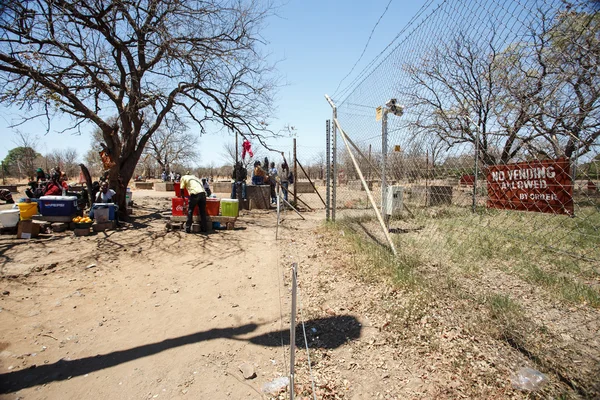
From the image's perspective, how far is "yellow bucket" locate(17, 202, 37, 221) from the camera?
768 cm

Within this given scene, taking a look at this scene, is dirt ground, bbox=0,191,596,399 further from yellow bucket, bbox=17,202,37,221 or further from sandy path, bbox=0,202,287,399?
yellow bucket, bbox=17,202,37,221

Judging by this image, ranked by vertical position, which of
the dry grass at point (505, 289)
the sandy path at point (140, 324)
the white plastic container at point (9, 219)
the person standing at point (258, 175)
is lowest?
the sandy path at point (140, 324)

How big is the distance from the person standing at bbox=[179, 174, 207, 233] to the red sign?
6.59 metres

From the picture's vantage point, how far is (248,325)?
3508mm

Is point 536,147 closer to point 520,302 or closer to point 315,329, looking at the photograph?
point 520,302

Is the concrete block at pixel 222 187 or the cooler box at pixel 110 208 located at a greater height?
the concrete block at pixel 222 187

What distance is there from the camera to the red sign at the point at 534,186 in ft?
7.89

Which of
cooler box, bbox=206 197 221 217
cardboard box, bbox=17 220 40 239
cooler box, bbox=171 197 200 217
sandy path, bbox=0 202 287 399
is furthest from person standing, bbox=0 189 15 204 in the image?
cooler box, bbox=206 197 221 217

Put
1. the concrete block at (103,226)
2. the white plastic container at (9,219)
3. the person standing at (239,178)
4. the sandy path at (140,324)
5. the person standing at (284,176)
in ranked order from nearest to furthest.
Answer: the sandy path at (140,324) < the white plastic container at (9,219) < the concrete block at (103,226) < the person standing at (239,178) < the person standing at (284,176)

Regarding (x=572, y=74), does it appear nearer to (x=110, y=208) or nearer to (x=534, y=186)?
(x=534, y=186)

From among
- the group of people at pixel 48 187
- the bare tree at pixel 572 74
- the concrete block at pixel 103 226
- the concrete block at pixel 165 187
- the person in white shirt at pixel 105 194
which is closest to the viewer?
the bare tree at pixel 572 74

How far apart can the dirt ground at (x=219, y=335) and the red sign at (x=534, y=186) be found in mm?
1174

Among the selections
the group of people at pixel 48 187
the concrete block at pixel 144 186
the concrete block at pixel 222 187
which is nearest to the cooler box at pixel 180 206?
the group of people at pixel 48 187

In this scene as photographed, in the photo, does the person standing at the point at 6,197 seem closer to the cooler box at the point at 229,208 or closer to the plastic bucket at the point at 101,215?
the plastic bucket at the point at 101,215
